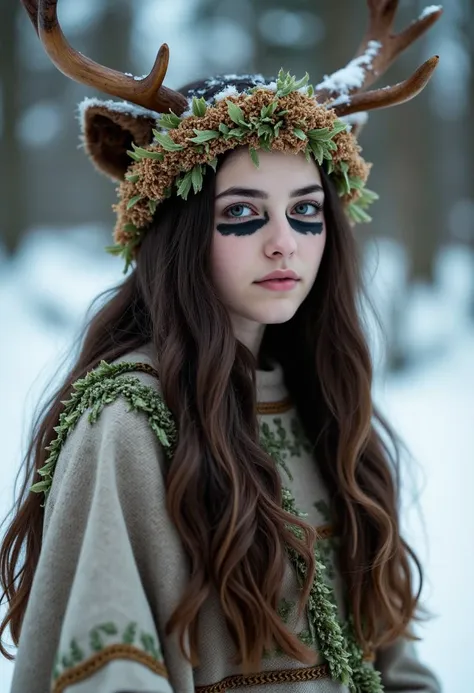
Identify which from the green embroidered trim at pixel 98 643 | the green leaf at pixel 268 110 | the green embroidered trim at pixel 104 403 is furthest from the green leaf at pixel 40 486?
the green leaf at pixel 268 110

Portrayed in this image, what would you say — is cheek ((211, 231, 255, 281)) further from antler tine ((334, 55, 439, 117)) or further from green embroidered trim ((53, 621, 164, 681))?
green embroidered trim ((53, 621, 164, 681))

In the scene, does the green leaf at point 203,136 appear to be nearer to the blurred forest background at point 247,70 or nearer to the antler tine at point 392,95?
the antler tine at point 392,95

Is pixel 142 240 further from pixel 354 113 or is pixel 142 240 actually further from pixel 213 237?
pixel 354 113

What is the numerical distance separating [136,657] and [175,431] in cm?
39

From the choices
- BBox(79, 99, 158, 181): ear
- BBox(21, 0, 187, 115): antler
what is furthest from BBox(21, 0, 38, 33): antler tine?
BBox(79, 99, 158, 181): ear

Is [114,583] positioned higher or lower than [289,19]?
lower

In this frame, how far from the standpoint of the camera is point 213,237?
1.47m

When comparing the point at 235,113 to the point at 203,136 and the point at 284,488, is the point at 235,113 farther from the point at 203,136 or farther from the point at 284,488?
the point at 284,488

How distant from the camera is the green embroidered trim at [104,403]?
1298 mm

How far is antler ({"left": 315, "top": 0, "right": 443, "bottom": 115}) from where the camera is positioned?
1.56m

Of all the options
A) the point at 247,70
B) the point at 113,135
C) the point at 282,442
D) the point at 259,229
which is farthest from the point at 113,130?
the point at 247,70

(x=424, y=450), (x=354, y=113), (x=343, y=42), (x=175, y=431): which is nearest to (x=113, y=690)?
(x=175, y=431)

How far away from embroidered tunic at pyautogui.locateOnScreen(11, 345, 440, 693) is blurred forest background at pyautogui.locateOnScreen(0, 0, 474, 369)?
3814 millimetres

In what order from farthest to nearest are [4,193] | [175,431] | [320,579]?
1. [4,193]
2. [320,579]
3. [175,431]
